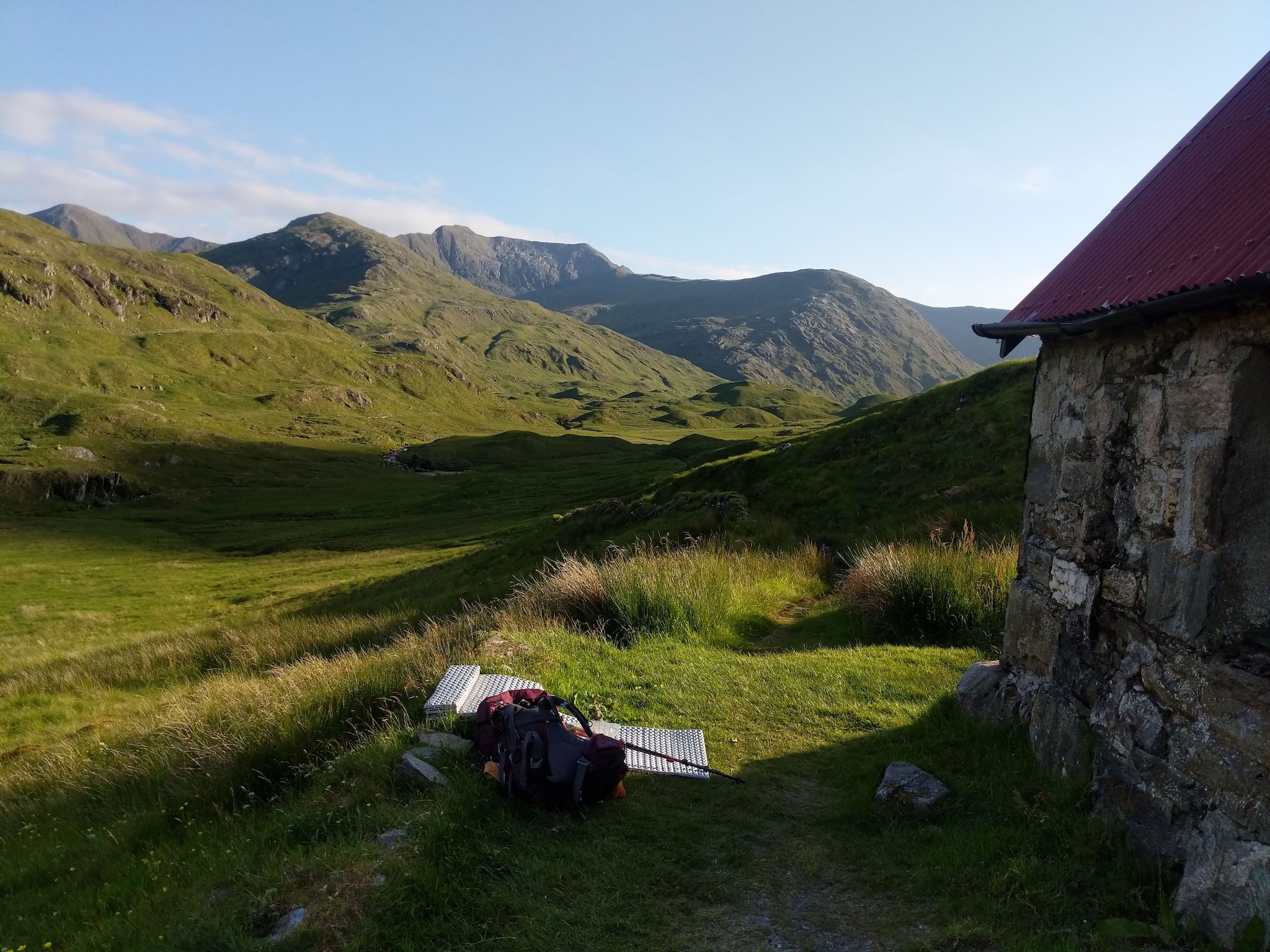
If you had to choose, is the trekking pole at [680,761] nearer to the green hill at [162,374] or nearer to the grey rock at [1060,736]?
the grey rock at [1060,736]

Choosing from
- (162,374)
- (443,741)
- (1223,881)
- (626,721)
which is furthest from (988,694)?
(162,374)

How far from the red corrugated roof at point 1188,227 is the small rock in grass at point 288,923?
7.44m

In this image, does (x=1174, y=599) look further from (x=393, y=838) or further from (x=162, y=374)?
(x=162, y=374)

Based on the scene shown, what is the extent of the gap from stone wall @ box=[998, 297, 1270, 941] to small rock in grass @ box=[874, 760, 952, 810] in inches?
39.7

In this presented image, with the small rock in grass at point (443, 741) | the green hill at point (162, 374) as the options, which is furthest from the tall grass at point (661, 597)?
the green hill at point (162, 374)

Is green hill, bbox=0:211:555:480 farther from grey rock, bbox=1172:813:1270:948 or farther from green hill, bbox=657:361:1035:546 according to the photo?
grey rock, bbox=1172:813:1270:948

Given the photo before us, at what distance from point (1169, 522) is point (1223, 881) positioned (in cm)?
236

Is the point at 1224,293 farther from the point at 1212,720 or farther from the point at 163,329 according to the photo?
the point at 163,329

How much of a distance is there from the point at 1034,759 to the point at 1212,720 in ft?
6.59

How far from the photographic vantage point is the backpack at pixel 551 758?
632 cm

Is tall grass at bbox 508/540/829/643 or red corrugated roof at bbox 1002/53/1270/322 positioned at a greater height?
red corrugated roof at bbox 1002/53/1270/322

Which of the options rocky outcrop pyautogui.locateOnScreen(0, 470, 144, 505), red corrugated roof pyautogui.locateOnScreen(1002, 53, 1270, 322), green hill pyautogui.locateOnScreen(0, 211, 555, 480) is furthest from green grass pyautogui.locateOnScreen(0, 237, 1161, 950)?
green hill pyautogui.locateOnScreen(0, 211, 555, 480)

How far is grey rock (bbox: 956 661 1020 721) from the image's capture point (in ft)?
24.3

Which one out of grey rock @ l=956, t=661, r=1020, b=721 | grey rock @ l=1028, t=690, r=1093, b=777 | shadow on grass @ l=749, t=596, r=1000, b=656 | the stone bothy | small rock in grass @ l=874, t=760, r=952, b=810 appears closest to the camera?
the stone bothy
